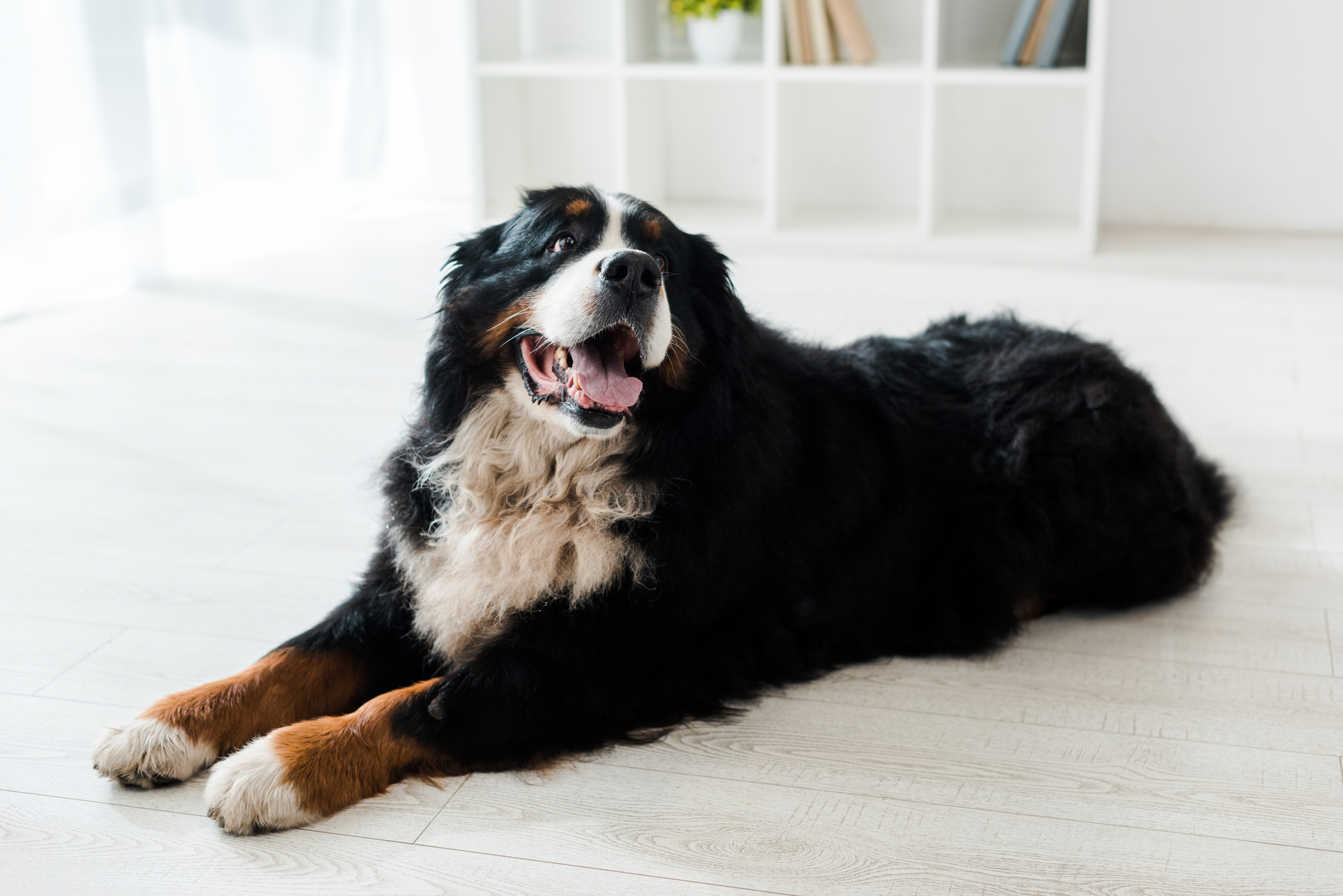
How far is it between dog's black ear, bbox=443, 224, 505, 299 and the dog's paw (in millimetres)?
706

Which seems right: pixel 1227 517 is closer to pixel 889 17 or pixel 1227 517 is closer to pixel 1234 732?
pixel 1234 732

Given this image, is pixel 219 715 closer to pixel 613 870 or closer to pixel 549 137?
pixel 613 870

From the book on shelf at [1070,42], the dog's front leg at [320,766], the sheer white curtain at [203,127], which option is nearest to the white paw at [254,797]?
the dog's front leg at [320,766]

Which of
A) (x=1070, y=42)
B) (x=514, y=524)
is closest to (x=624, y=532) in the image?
(x=514, y=524)

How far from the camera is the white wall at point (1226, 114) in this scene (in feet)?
15.4

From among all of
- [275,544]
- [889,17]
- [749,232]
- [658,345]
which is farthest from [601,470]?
[889,17]

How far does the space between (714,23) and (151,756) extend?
373cm

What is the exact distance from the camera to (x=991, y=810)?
1.67m

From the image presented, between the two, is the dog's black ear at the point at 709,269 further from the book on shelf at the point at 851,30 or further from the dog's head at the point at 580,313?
the book on shelf at the point at 851,30

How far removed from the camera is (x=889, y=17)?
4891mm

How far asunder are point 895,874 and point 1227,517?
4.47ft

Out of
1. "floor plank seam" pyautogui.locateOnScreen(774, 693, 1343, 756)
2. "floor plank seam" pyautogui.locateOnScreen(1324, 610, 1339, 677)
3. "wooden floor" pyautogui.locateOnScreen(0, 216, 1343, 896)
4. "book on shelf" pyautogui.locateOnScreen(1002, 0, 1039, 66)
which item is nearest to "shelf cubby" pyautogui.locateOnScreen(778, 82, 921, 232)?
"book on shelf" pyautogui.locateOnScreen(1002, 0, 1039, 66)

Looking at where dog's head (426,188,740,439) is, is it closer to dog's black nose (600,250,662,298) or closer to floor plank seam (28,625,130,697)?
dog's black nose (600,250,662,298)

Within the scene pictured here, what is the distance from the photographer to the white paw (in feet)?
5.14
